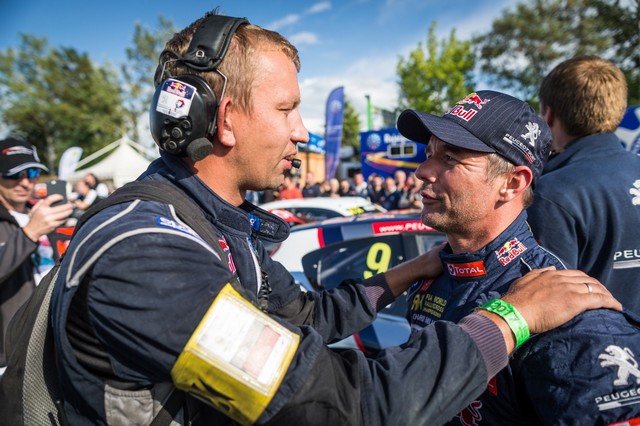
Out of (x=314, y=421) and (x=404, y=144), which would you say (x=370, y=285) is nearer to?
(x=314, y=421)

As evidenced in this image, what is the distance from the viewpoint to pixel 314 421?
3.30 ft

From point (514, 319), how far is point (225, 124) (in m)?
1.07

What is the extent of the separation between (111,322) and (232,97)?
81 centimetres

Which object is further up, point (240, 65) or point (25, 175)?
point (240, 65)

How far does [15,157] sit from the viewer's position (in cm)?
338

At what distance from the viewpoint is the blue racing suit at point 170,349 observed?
0.98 m

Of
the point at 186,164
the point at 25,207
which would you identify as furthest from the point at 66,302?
the point at 25,207

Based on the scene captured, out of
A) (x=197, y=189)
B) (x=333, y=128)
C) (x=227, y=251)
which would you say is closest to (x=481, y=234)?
(x=227, y=251)

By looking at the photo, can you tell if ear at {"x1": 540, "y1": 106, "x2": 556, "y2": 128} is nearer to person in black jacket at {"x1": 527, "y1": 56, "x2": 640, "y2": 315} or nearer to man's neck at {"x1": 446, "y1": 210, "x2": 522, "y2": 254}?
person in black jacket at {"x1": 527, "y1": 56, "x2": 640, "y2": 315}

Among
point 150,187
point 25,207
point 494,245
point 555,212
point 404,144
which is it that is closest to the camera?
point 150,187

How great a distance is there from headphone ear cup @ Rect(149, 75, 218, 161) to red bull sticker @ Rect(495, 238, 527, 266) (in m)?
1.11

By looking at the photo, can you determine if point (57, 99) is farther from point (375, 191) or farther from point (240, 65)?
point (240, 65)

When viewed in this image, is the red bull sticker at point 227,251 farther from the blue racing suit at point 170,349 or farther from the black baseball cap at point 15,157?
the black baseball cap at point 15,157

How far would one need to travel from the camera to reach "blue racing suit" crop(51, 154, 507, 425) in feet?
3.22
